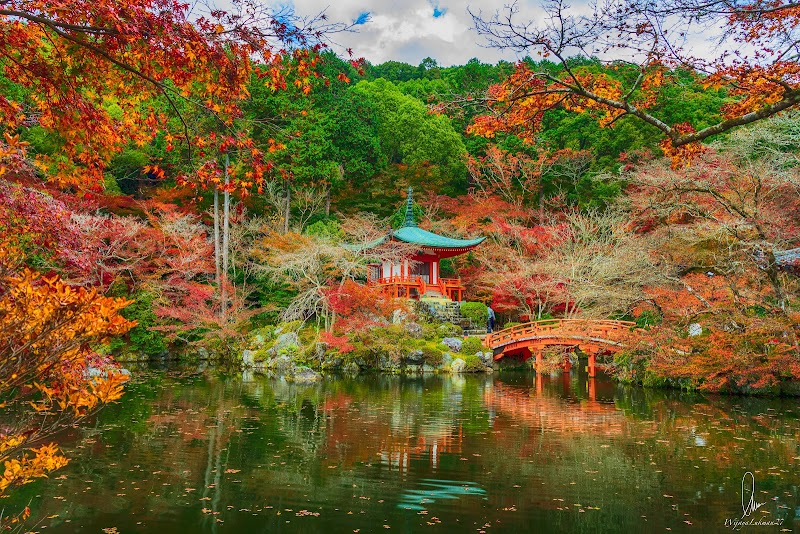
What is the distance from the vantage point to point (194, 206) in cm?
2275

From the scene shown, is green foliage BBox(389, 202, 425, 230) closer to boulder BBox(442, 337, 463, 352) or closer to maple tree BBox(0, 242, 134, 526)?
boulder BBox(442, 337, 463, 352)

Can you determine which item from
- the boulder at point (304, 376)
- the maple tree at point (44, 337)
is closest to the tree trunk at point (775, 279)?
the boulder at point (304, 376)

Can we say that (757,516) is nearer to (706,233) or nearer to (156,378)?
(706,233)

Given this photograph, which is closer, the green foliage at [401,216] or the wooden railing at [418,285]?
the wooden railing at [418,285]

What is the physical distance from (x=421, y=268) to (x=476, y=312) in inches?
126

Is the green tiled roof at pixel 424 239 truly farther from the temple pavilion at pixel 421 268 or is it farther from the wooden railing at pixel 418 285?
the wooden railing at pixel 418 285

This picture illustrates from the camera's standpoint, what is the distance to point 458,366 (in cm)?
1842

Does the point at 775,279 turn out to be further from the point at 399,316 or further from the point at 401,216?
the point at 401,216

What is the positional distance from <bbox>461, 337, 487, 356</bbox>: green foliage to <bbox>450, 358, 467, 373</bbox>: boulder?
1.93ft

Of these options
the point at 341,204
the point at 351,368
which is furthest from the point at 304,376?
the point at 341,204

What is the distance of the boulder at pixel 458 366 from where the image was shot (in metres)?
18.3

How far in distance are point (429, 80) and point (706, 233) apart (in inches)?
1064

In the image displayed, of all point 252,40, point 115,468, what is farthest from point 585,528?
point 115,468

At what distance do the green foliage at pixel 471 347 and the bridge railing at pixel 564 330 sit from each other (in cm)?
35
